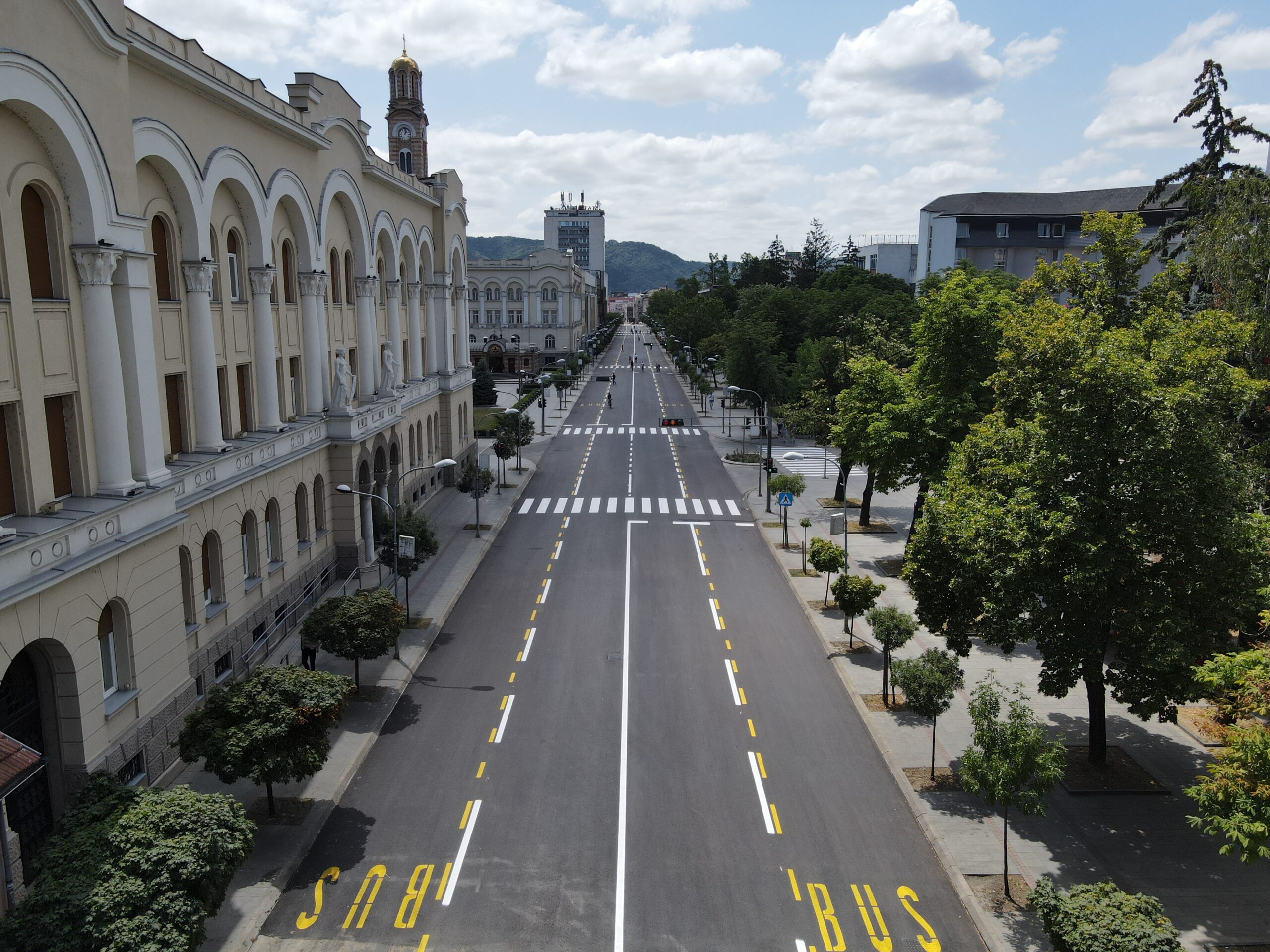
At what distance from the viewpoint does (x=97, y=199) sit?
695 inches

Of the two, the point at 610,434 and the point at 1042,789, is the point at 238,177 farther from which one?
the point at 610,434

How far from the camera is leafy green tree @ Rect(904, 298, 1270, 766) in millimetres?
17109

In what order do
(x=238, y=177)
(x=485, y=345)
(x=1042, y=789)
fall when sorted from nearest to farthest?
(x=1042, y=789), (x=238, y=177), (x=485, y=345)

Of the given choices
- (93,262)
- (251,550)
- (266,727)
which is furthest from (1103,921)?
(251,550)

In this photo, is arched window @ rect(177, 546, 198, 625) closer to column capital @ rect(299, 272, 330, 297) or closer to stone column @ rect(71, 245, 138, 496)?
stone column @ rect(71, 245, 138, 496)

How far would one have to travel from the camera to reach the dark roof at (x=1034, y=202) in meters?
101

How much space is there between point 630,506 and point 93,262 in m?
33.1

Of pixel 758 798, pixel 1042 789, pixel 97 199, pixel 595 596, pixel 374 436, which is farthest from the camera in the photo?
pixel 374 436

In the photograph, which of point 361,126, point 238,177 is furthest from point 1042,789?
point 361,126

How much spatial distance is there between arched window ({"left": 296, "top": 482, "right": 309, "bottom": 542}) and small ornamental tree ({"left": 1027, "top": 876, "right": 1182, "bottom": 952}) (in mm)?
24888

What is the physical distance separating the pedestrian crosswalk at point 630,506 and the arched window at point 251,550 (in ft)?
67.1

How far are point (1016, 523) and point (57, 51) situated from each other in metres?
20.3

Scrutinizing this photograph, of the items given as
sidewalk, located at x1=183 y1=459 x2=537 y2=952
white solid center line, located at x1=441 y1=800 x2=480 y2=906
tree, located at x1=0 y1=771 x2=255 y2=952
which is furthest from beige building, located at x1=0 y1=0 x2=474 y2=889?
white solid center line, located at x1=441 y1=800 x2=480 y2=906

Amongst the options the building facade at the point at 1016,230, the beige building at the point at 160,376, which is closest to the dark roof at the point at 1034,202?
the building facade at the point at 1016,230
